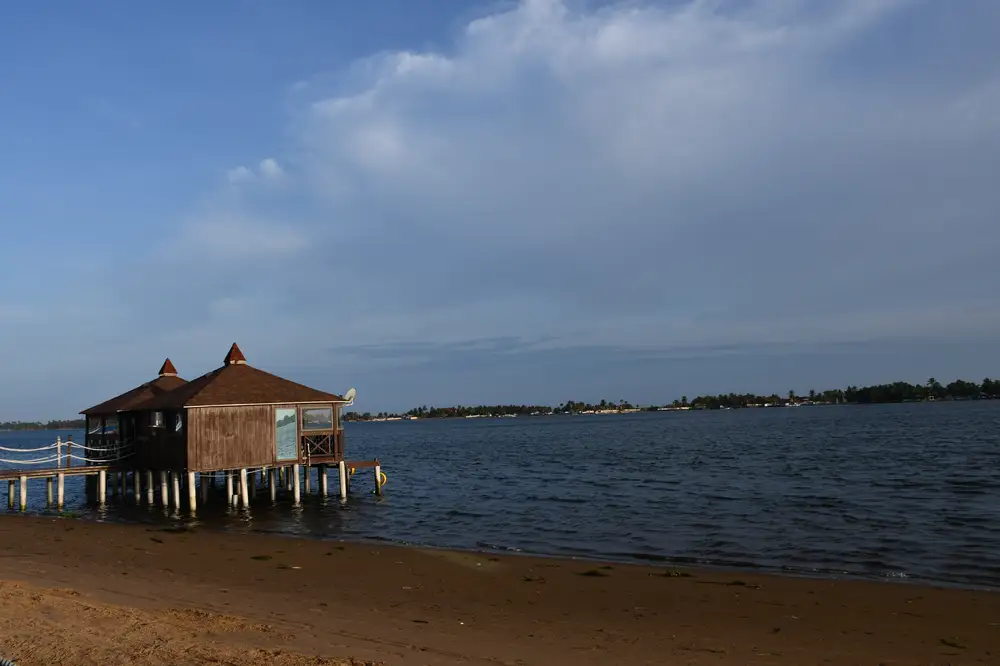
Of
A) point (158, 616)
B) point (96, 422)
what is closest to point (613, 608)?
point (158, 616)

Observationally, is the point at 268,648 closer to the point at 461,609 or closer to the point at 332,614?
the point at 332,614

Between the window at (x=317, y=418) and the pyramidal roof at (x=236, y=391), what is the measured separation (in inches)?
22.9

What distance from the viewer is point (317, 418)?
33906 millimetres

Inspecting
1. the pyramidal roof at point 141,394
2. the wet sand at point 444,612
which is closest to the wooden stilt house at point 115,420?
the pyramidal roof at point 141,394

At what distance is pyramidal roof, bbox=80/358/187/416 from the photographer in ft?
121

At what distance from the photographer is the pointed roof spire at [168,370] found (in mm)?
41438

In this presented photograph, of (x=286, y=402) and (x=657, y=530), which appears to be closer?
(x=657, y=530)

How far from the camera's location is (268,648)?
32.2 feet

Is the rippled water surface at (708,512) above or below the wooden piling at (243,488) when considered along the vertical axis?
below

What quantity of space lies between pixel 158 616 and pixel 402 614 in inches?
160

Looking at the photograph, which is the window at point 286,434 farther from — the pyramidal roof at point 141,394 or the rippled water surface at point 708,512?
the pyramidal roof at point 141,394

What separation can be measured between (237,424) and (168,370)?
41.6 ft

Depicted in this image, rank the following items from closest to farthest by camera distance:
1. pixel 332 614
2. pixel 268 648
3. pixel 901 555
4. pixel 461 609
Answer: pixel 268 648 → pixel 332 614 → pixel 461 609 → pixel 901 555

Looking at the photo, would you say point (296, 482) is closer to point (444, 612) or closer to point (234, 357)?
point (234, 357)
